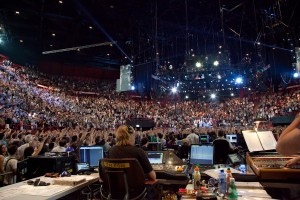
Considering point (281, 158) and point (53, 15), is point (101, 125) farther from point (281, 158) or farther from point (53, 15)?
point (281, 158)

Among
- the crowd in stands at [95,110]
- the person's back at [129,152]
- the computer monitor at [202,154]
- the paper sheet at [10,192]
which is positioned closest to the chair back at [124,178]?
the person's back at [129,152]

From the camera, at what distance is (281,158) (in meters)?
3.11

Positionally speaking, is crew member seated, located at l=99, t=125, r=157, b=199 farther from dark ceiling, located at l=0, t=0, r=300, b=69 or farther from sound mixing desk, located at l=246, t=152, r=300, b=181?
dark ceiling, located at l=0, t=0, r=300, b=69

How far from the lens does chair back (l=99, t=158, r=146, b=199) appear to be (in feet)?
8.02

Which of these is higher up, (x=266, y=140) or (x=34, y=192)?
(x=266, y=140)

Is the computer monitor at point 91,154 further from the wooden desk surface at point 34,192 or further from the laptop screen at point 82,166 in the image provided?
the wooden desk surface at point 34,192

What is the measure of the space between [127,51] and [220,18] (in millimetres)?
7905

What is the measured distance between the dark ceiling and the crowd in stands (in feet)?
8.96

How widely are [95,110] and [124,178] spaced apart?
1595 centimetres

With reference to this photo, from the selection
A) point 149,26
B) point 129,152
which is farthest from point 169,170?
point 149,26

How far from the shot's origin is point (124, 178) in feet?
8.02

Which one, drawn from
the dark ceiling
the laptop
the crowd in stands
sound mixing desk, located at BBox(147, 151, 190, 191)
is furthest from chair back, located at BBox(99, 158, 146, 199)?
the dark ceiling

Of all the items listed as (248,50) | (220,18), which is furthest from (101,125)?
(248,50)

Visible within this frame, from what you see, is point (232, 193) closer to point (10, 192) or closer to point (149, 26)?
point (10, 192)
